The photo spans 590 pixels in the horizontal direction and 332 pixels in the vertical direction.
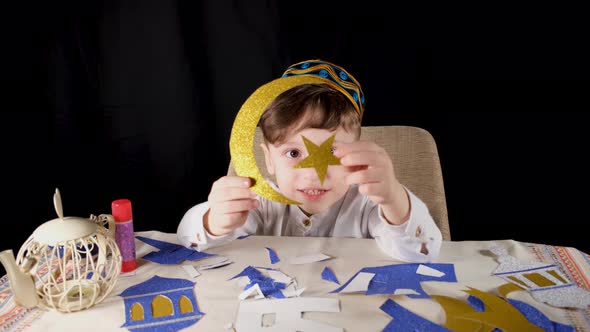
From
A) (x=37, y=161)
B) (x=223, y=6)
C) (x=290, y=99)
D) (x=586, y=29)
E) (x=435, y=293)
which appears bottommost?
(x=435, y=293)

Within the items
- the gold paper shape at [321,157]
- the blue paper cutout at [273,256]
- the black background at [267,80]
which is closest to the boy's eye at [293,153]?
the gold paper shape at [321,157]

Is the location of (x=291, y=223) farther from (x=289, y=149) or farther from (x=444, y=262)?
(x=444, y=262)

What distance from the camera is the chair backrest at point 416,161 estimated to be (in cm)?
148

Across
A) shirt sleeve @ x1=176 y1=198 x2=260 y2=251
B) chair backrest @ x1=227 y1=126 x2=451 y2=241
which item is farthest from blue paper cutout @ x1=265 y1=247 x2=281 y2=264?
chair backrest @ x1=227 y1=126 x2=451 y2=241

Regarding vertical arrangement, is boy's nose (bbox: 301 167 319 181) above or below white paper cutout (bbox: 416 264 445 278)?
above

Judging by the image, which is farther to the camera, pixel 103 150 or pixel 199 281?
pixel 103 150

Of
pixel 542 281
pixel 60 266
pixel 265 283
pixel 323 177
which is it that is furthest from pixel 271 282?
pixel 542 281

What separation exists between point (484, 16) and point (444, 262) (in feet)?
3.18

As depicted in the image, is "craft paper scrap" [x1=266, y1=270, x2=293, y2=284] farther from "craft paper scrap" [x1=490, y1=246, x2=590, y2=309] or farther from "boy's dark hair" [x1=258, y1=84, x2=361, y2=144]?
"craft paper scrap" [x1=490, y1=246, x2=590, y2=309]

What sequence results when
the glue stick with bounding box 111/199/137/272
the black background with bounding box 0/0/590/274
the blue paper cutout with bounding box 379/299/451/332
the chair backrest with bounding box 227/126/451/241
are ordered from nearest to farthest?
the blue paper cutout with bounding box 379/299/451/332 < the glue stick with bounding box 111/199/137/272 < the chair backrest with bounding box 227/126/451/241 < the black background with bounding box 0/0/590/274

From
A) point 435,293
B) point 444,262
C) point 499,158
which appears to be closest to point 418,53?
point 499,158

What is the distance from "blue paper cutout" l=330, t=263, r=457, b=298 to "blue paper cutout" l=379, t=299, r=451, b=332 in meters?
0.06

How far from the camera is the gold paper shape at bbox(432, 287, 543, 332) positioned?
854 mm

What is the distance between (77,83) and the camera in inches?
71.9
